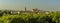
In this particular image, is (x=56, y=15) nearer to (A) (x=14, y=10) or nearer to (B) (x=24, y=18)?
(B) (x=24, y=18)

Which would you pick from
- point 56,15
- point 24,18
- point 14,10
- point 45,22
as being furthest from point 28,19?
point 14,10

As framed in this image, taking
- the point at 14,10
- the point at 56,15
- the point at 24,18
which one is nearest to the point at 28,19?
the point at 24,18

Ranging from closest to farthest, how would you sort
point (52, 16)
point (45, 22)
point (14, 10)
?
1. point (45, 22)
2. point (52, 16)
3. point (14, 10)

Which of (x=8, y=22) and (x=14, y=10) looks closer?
(x=8, y=22)

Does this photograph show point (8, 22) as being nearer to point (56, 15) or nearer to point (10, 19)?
point (10, 19)

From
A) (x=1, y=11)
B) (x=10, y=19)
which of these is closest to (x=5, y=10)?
(x=1, y=11)

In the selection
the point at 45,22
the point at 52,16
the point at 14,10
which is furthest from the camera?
the point at 14,10

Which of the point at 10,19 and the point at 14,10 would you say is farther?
the point at 14,10
